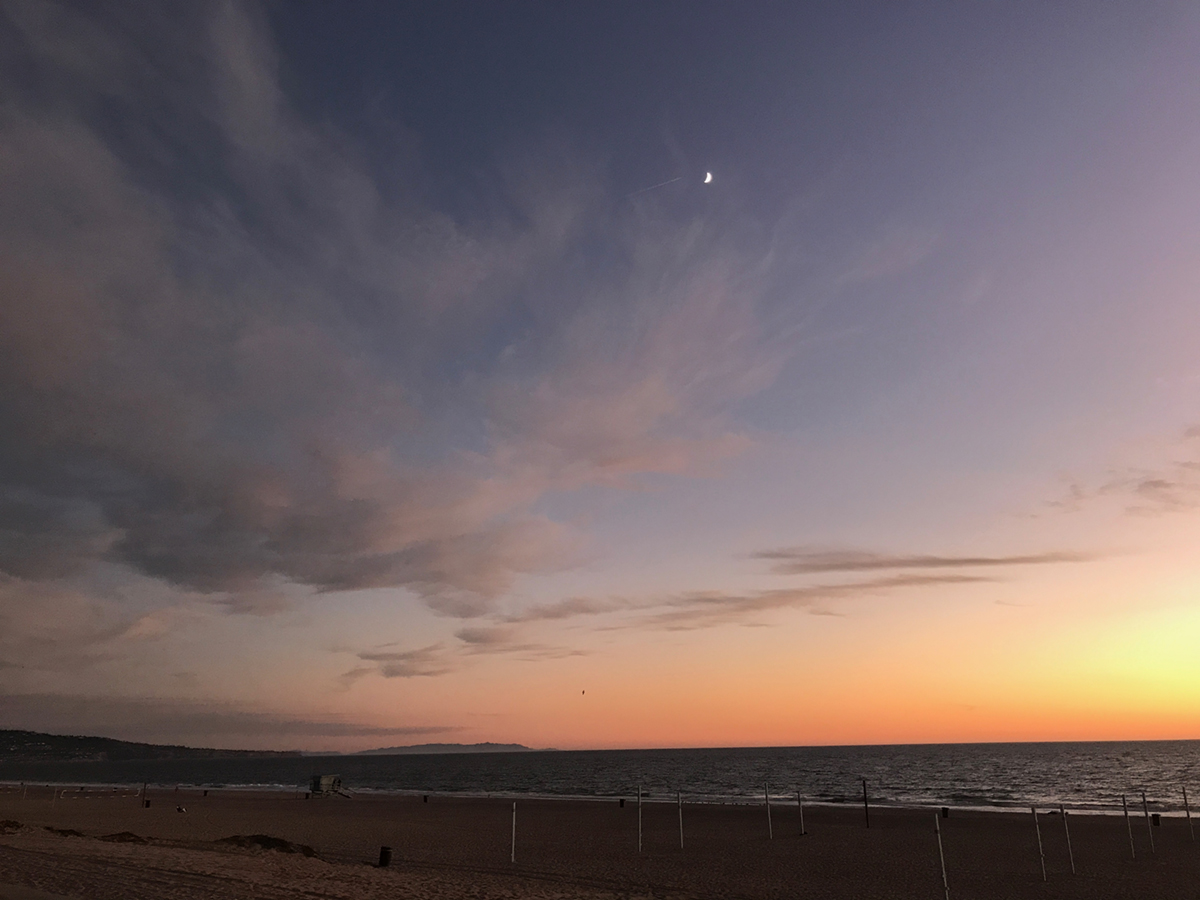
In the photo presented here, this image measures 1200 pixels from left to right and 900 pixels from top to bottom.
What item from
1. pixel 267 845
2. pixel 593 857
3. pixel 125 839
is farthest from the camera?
pixel 593 857

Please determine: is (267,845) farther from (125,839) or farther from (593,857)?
(593,857)

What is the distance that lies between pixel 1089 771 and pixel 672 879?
117932 mm

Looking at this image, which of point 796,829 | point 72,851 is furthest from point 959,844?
point 72,851

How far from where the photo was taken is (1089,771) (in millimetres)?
113875

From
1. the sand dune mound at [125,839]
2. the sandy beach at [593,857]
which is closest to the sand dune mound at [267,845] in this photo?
the sandy beach at [593,857]

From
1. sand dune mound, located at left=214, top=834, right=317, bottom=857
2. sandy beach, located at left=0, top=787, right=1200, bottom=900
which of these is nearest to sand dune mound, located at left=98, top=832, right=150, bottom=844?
sandy beach, located at left=0, top=787, right=1200, bottom=900

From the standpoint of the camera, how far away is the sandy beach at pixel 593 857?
2136 cm

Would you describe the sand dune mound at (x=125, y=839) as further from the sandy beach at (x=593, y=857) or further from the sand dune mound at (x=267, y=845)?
the sand dune mound at (x=267, y=845)

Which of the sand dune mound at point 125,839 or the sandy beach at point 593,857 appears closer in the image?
the sandy beach at point 593,857

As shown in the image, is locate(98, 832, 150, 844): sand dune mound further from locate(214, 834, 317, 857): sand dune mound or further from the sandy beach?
locate(214, 834, 317, 857): sand dune mound

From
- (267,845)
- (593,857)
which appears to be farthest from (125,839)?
(593,857)

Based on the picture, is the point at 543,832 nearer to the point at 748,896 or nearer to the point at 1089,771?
the point at 748,896

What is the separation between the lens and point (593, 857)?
31203 mm

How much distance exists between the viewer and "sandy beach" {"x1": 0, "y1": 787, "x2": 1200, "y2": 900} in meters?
21.4
